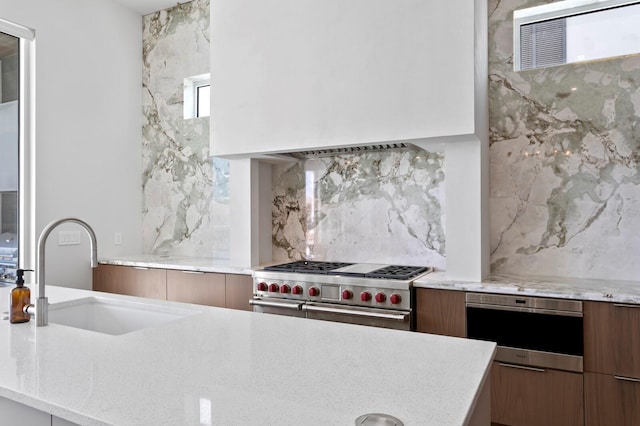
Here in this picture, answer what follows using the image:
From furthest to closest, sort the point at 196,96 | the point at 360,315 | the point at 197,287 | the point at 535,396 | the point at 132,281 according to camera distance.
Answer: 1. the point at 196,96
2. the point at 132,281
3. the point at 197,287
4. the point at 360,315
5. the point at 535,396

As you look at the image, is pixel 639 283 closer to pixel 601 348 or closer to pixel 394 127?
pixel 601 348

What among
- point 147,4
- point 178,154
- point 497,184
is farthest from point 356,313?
point 147,4

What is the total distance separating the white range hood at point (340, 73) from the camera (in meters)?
2.50

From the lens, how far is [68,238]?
3.61m

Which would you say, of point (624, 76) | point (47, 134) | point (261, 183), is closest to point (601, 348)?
point (624, 76)

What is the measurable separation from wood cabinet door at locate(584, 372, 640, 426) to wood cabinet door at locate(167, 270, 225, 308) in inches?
87.4

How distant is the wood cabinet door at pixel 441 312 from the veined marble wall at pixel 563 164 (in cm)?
60

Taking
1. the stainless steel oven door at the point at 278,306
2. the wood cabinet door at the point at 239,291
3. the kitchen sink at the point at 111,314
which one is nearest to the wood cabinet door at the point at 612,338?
the stainless steel oven door at the point at 278,306

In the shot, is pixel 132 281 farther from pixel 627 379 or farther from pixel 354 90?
pixel 627 379

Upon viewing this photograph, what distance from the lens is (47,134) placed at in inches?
136

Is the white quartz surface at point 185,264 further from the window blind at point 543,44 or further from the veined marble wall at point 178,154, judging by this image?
the window blind at point 543,44

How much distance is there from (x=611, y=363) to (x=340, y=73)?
2.14m

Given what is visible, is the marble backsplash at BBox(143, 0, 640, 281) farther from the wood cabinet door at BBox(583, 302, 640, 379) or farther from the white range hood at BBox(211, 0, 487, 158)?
the wood cabinet door at BBox(583, 302, 640, 379)

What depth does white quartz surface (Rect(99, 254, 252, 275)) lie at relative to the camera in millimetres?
3133
